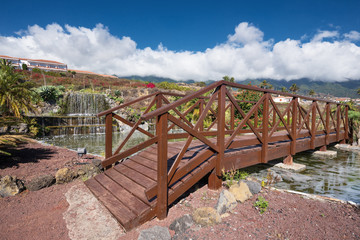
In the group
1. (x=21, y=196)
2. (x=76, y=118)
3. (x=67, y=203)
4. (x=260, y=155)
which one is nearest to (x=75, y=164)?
(x=21, y=196)

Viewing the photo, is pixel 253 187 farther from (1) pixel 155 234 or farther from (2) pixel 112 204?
(2) pixel 112 204

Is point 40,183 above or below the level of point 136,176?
below

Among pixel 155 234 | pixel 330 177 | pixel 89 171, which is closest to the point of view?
pixel 155 234

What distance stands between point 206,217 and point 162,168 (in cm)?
97

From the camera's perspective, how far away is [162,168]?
2727mm

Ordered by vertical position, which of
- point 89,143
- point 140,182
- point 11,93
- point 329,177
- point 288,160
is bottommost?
point 89,143

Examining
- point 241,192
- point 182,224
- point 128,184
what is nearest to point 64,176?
point 128,184

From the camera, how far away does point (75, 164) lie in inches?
207

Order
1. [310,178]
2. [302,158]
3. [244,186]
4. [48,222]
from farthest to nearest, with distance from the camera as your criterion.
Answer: [302,158], [310,178], [244,186], [48,222]

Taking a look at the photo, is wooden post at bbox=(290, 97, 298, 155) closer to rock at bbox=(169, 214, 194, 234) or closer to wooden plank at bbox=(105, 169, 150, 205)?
rock at bbox=(169, 214, 194, 234)

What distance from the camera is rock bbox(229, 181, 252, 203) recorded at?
3.33 meters

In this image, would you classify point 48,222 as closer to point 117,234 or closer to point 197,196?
point 117,234

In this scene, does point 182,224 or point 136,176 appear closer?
point 182,224

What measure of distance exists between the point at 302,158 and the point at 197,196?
6832 millimetres
